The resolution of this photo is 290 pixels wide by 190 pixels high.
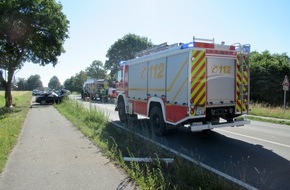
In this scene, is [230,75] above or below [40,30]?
below

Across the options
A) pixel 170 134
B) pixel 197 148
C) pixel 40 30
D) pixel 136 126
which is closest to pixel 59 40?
pixel 40 30

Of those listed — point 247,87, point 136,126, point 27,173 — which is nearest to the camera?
point 27,173

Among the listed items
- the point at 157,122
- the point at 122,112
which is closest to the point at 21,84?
the point at 122,112

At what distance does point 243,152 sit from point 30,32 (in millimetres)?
22013

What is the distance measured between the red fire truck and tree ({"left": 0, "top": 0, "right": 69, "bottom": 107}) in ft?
53.8

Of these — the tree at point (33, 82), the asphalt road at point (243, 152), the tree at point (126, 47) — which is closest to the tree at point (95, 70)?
the tree at point (126, 47)

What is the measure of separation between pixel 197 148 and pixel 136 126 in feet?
16.1

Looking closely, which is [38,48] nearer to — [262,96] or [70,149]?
[70,149]

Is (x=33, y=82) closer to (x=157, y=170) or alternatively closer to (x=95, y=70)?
(x=95, y=70)

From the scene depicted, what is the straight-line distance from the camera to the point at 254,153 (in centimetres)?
870

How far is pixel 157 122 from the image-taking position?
38.7 ft

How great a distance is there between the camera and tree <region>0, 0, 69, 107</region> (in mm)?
24517

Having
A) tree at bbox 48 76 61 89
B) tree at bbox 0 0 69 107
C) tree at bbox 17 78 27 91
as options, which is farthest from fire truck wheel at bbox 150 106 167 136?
tree at bbox 48 76 61 89

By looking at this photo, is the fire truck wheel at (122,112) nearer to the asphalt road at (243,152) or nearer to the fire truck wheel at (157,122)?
the asphalt road at (243,152)
